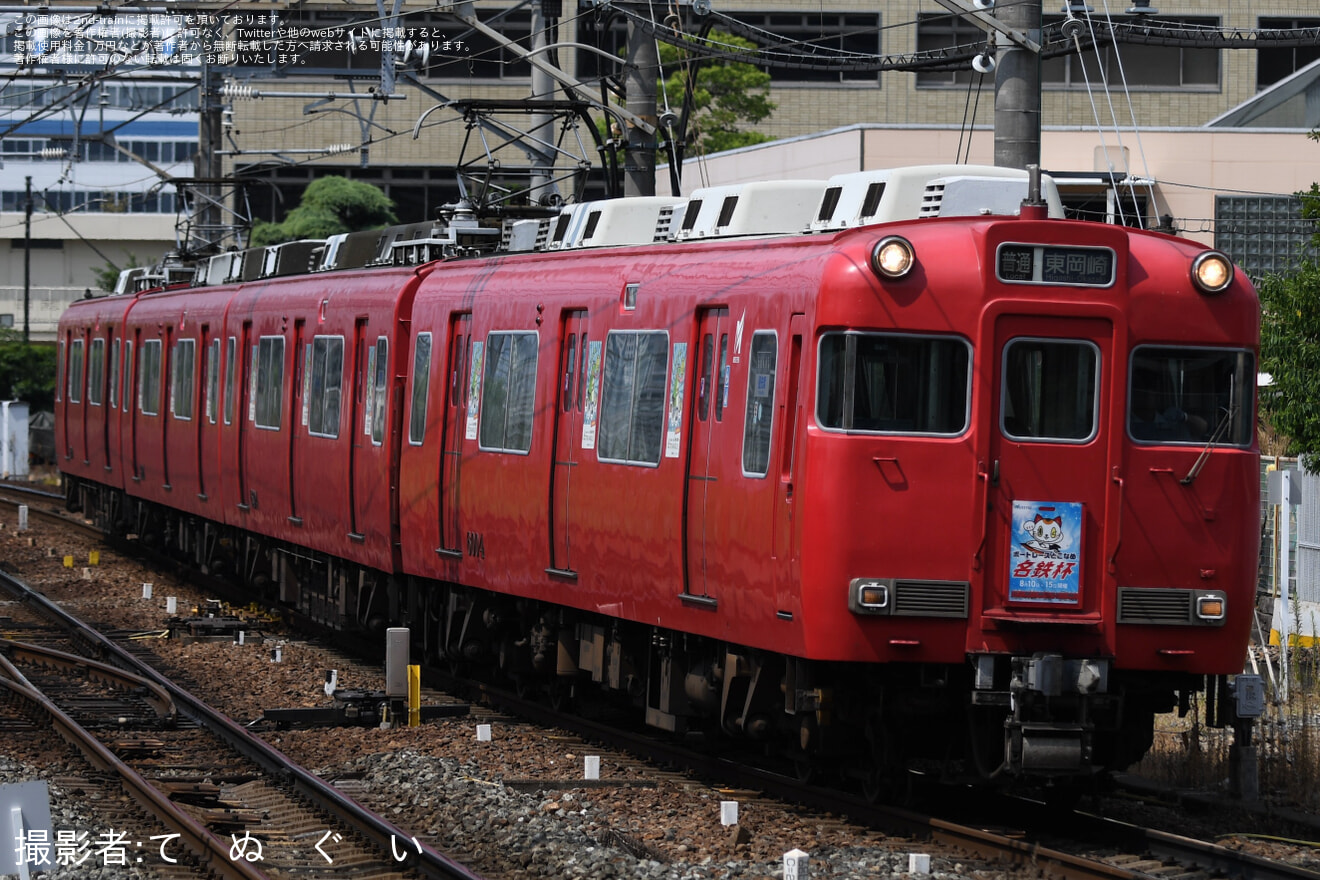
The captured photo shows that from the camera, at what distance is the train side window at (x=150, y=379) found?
24.2 meters

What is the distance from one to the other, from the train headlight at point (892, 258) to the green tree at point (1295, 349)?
17.6 ft

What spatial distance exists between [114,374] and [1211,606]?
1981 cm

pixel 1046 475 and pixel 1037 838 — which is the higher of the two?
pixel 1046 475

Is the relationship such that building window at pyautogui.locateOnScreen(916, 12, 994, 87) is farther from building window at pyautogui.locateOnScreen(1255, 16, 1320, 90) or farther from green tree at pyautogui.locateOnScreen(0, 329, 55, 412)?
green tree at pyautogui.locateOnScreen(0, 329, 55, 412)

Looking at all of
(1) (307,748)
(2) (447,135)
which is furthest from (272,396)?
(2) (447,135)

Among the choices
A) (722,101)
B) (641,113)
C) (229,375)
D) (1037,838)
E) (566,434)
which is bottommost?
(1037,838)

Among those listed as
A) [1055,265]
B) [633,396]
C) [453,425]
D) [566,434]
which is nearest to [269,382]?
[453,425]

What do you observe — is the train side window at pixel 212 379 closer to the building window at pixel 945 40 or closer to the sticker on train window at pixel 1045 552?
the sticker on train window at pixel 1045 552

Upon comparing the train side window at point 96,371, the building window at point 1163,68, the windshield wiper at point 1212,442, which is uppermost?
the building window at point 1163,68

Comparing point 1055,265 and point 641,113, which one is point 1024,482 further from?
point 641,113

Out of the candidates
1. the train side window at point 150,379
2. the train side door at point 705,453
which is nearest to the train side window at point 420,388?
the train side door at point 705,453

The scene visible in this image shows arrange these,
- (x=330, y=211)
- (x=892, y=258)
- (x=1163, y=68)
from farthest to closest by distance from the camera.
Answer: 1. (x=330, y=211)
2. (x=1163, y=68)
3. (x=892, y=258)

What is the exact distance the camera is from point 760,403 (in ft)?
33.5

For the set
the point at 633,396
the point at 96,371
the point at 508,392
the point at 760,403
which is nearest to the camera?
the point at 760,403
